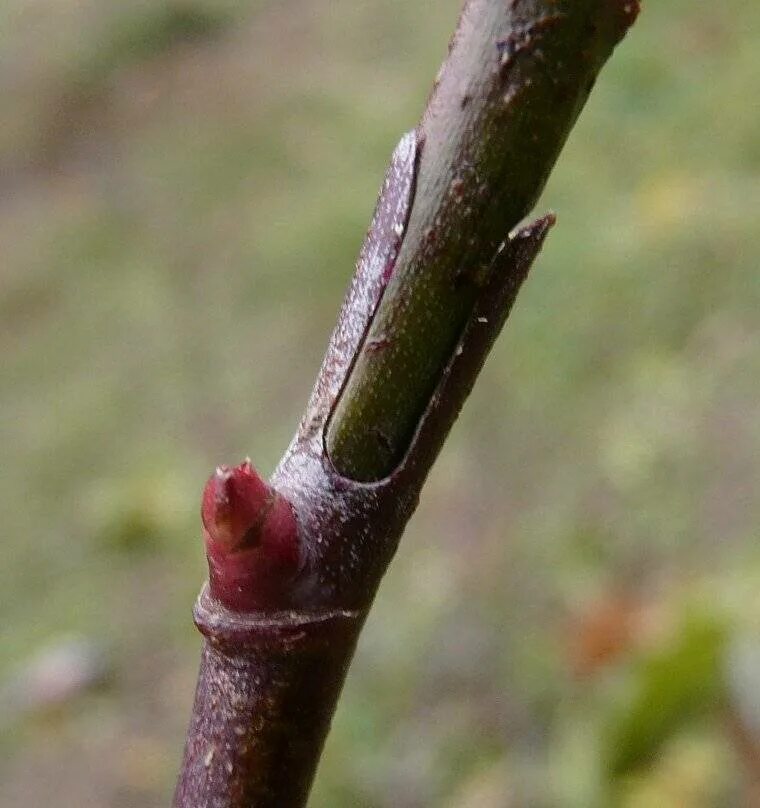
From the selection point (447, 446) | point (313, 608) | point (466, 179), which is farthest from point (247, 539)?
point (447, 446)

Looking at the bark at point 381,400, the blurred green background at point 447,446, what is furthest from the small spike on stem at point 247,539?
the blurred green background at point 447,446

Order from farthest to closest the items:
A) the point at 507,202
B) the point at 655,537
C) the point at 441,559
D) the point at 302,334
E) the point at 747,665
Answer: the point at 302,334 → the point at 441,559 → the point at 655,537 → the point at 747,665 → the point at 507,202

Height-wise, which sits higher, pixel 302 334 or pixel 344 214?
pixel 344 214

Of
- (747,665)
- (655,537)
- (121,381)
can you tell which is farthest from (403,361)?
(121,381)

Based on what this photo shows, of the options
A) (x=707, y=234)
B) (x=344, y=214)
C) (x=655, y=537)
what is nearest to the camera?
(x=655, y=537)

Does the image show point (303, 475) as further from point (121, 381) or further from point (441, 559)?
point (121, 381)

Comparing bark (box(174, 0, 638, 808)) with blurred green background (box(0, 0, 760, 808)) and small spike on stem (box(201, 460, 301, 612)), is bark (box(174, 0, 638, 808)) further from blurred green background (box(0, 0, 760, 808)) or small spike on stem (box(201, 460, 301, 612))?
blurred green background (box(0, 0, 760, 808))

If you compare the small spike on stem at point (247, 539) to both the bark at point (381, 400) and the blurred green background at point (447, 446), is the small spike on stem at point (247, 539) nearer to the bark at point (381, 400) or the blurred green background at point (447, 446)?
the bark at point (381, 400)
